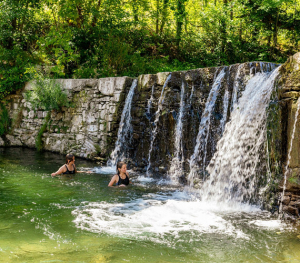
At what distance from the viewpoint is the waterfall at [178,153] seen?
7610 millimetres

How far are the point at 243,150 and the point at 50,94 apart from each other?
6.92 metres

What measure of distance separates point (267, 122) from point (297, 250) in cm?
230

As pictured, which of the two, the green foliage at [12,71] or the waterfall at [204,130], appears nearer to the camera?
the waterfall at [204,130]

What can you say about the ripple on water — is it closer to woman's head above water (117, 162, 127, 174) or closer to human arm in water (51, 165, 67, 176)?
woman's head above water (117, 162, 127, 174)

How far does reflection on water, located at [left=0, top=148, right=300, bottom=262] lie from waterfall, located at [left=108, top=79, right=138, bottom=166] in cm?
227

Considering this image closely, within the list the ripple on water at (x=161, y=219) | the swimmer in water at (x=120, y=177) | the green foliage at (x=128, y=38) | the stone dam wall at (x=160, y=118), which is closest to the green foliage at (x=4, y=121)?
the stone dam wall at (x=160, y=118)

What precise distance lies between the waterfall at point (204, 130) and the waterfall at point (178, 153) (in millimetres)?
352

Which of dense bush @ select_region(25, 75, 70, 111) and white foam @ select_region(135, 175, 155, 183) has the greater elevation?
dense bush @ select_region(25, 75, 70, 111)

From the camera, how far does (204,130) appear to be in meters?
7.27

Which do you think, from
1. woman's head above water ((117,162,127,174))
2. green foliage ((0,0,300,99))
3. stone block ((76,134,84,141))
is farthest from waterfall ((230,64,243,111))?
green foliage ((0,0,300,99))

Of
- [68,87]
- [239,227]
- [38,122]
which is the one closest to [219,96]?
[239,227]

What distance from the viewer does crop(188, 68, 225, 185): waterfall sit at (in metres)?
7.20

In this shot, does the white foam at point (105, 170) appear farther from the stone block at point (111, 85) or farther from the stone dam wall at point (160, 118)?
the stone block at point (111, 85)

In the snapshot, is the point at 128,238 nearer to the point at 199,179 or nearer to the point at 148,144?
the point at 199,179
